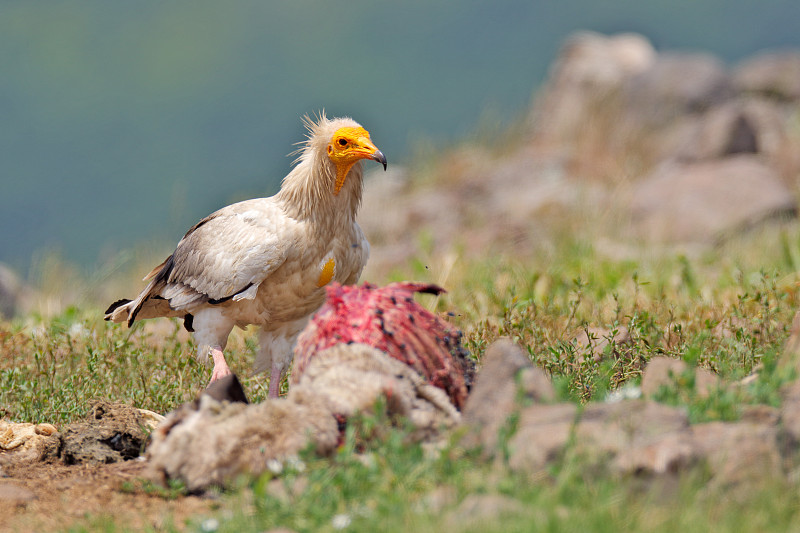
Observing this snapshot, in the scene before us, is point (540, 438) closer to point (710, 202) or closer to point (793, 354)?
point (793, 354)

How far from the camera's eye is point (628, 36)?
A: 22.7m

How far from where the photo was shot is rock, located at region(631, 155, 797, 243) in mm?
12984

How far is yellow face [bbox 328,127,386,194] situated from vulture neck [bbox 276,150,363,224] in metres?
0.05

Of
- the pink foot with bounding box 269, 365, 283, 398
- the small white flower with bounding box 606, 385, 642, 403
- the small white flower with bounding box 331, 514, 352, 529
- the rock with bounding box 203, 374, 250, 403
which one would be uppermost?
the pink foot with bounding box 269, 365, 283, 398

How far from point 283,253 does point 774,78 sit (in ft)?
56.1

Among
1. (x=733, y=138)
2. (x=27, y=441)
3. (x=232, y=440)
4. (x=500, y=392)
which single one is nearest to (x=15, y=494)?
(x=27, y=441)

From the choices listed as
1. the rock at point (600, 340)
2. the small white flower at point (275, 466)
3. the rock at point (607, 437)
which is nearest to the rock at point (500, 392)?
the rock at point (607, 437)

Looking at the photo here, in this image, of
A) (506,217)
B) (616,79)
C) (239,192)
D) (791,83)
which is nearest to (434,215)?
(506,217)

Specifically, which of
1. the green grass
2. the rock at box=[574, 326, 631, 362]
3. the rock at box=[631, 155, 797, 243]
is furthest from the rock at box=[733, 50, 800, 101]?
Answer: the rock at box=[574, 326, 631, 362]

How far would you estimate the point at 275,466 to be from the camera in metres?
3.35

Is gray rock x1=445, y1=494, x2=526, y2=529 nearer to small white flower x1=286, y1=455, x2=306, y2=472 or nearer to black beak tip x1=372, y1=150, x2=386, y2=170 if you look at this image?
small white flower x1=286, y1=455, x2=306, y2=472

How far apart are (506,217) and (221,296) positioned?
9.76 metres

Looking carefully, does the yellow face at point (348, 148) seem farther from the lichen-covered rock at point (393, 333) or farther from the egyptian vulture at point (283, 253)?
the lichen-covered rock at point (393, 333)

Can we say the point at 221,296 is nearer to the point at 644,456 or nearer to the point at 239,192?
the point at 644,456
